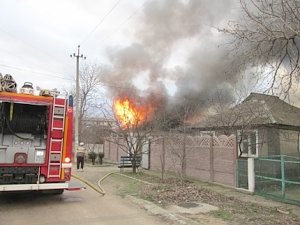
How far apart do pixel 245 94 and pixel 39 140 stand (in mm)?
10119

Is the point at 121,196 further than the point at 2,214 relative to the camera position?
Yes

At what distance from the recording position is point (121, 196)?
34.1ft

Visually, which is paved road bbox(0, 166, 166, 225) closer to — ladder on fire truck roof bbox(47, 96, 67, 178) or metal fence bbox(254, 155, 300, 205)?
ladder on fire truck roof bbox(47, 96, 67, 178)

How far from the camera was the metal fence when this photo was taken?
9.78m

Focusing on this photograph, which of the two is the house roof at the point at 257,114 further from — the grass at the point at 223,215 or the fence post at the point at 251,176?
the grass at the point at 223,215

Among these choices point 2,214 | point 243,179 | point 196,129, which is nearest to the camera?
point 2,214

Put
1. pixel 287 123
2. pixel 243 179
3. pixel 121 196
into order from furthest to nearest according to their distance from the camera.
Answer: pixel 287 123, pixel 243 179, pixel 121 196

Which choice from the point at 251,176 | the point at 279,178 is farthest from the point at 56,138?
the point at 279,178

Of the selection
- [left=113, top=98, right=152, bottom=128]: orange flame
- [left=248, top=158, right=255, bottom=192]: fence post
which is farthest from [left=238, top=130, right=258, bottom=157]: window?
[left=113, top=98, right=152, bottom=128]: orange flame

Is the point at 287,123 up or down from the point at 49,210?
up

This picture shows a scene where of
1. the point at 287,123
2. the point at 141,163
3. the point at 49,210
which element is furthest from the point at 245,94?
the point at 49,210

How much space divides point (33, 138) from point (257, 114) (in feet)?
31.8

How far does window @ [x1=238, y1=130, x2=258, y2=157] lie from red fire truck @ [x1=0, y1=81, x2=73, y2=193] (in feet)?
25.5

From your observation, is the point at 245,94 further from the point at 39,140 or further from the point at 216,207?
the point at 39,140
